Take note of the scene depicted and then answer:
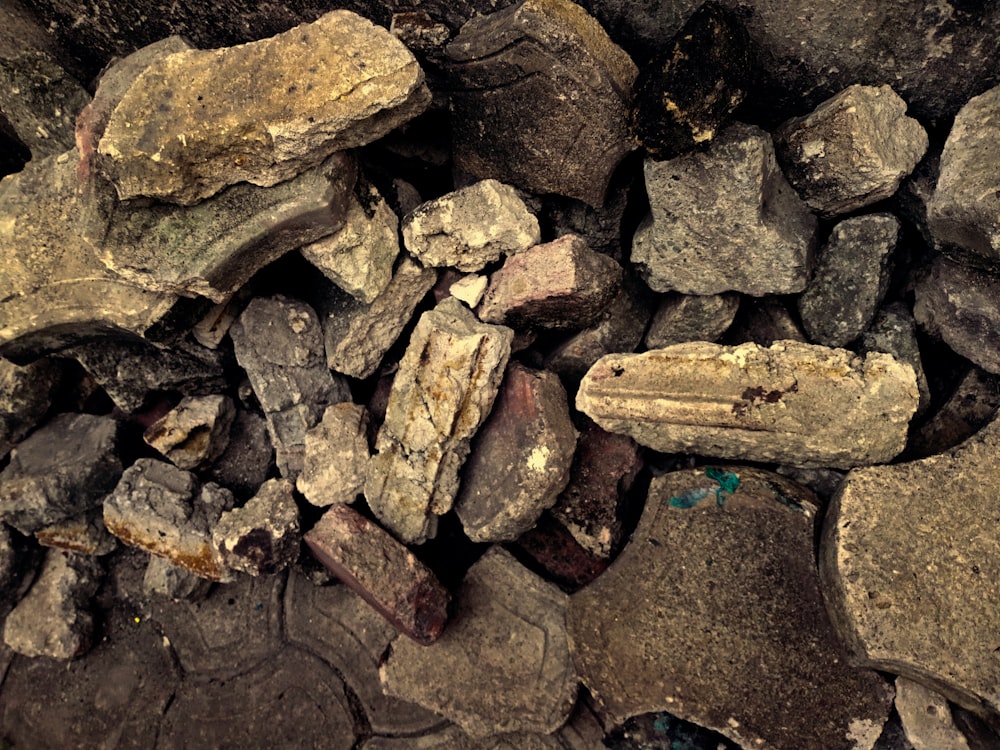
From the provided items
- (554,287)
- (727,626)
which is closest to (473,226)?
(554,287)

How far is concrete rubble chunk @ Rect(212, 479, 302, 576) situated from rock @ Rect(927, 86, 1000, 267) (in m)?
2.00

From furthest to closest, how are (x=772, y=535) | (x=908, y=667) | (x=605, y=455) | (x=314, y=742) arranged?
1. (x=314, y=742)
2. (x=605, y=455)
3. (x=772, y=535)
4. (x=908, y=667)

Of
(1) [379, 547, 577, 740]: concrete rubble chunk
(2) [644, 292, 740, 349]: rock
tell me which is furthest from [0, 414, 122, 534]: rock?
(2) [644, 292, 740, 349]: rock

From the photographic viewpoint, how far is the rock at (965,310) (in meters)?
1.74

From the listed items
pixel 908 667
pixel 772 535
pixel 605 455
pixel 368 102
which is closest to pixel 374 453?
pixel 605 455

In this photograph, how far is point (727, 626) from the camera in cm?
183

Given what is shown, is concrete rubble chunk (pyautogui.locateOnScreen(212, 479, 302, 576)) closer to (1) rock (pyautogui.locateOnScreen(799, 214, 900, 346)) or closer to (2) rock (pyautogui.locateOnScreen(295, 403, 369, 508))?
(2) rock (pyautogui.locateOnScreen(295, 403, 369, 508))

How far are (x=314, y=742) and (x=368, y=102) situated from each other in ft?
6.75

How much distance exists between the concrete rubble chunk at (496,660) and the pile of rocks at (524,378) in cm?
1

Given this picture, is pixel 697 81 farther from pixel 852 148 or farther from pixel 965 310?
pixel 965 310

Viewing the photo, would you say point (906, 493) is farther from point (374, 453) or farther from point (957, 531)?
point (374, 453)

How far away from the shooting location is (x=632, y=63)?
5.87 feet

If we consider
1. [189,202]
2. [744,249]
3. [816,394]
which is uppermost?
[189,202]

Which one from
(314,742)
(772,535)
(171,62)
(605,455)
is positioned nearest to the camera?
(171,62)
